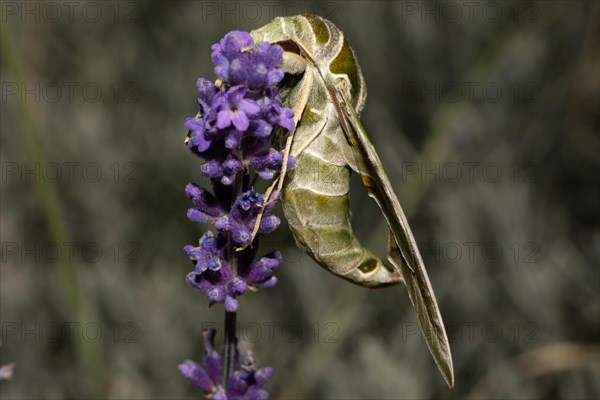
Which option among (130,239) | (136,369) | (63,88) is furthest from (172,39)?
(136,369)

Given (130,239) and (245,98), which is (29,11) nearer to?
(130,239)

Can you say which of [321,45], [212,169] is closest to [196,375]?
[212,169]

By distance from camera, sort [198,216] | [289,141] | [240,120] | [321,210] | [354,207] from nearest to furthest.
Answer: [240,120] < [198,216] < [289,141] < [321,210] < [354,207]

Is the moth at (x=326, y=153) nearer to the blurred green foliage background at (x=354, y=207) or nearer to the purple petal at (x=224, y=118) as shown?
the purple petal at (x=224, y=118)

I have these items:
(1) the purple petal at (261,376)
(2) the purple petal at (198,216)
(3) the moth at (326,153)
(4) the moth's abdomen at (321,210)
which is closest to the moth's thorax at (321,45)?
(3) the moth at (326,153)

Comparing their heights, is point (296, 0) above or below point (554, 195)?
above

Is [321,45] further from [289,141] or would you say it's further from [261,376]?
[261,376]
